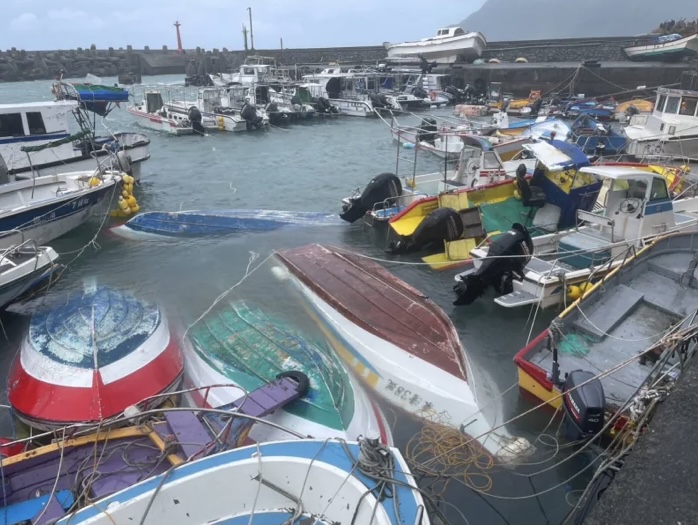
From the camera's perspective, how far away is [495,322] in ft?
37.4

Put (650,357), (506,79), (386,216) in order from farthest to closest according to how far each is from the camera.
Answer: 1. (506,79)
2. (386,216)
3. (650,357)

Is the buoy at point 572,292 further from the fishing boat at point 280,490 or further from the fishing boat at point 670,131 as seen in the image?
the fishing boat at point 670,131

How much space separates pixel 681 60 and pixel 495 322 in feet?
149

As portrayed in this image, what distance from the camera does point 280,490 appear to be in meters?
5.26

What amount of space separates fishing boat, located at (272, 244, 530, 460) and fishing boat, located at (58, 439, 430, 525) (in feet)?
10.2

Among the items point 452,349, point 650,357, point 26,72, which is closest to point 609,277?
point 650,357

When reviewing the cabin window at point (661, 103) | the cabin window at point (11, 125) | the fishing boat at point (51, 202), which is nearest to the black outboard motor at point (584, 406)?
the fishing boat at point (51, 202)

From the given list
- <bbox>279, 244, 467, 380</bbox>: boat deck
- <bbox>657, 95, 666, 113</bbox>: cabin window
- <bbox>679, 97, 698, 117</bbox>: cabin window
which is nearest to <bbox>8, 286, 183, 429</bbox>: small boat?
<bbox>279, 244, 467, 380</bbox>: boat deck

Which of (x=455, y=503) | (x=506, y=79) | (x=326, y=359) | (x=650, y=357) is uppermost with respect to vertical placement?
(x=506, y=79)

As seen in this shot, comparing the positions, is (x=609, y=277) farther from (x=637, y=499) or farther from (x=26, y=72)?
(x=26, y=72)

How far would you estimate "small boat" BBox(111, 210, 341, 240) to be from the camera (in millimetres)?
16625

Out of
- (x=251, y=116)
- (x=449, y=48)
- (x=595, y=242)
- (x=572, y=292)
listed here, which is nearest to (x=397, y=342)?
(x=572, y=292)

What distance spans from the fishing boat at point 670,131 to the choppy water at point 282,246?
8920 mm

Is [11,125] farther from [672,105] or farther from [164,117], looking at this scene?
[672,105]
